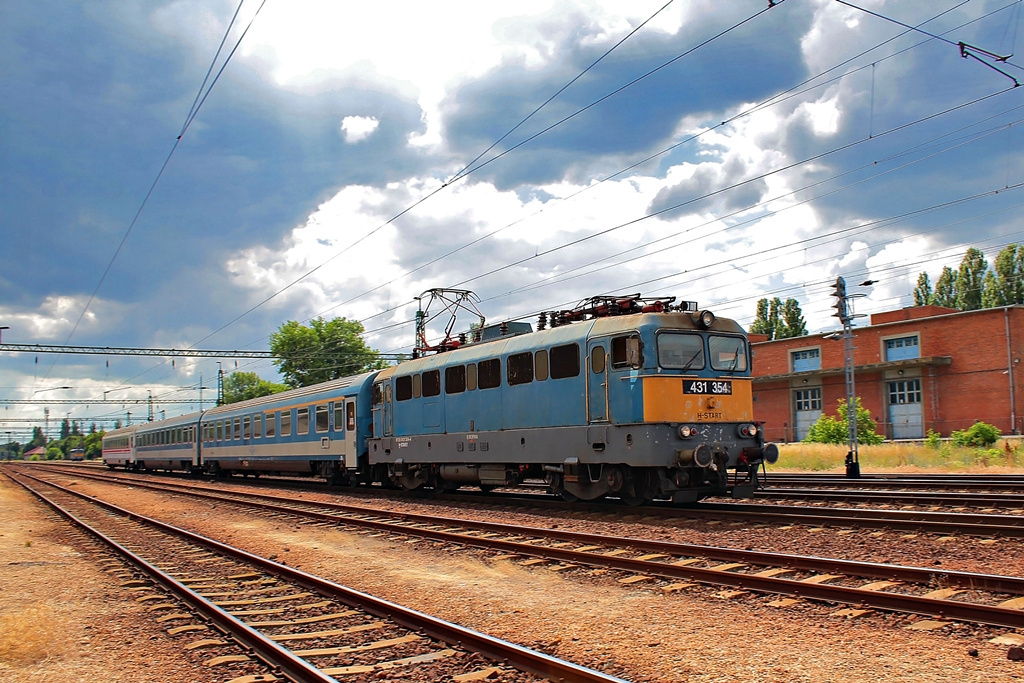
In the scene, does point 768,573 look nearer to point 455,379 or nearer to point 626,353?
point 626,353

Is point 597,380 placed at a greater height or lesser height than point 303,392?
lesser

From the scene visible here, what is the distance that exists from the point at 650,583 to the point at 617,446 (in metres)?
5.08

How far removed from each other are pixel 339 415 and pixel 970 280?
201 feet

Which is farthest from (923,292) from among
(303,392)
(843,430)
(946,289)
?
(303,392)

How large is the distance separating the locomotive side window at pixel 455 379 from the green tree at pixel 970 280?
200 ft

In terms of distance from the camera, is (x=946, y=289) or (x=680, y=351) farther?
(x=946, y=289)

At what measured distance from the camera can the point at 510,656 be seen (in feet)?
19.2

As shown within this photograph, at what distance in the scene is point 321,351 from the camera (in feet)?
270

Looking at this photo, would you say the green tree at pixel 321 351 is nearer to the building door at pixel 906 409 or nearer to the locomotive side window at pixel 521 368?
the building door at pixel 906 409

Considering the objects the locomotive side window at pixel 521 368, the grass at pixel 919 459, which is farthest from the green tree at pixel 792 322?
the locomotive side window at pixel 521 368

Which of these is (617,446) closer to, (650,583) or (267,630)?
(650,583)

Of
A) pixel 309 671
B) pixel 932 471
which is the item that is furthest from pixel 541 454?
pixel 932 471

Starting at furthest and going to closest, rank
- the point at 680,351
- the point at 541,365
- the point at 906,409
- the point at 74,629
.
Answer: the point at 906,409, the point at 541,365, the point at 680,351, the point at 74,629

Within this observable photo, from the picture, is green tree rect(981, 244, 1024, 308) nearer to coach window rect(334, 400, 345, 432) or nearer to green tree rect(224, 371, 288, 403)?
coach window rect(334, 400, 345, 432)
